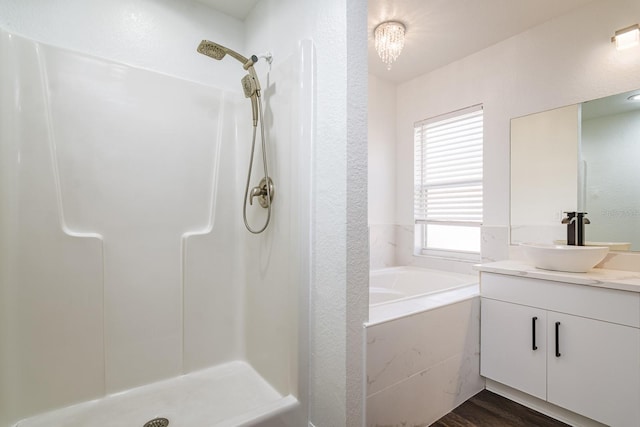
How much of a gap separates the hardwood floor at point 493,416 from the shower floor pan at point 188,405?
0.95m

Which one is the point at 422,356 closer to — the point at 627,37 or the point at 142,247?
the point at 142,247

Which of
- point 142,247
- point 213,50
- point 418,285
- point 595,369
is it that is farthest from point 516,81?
point 142,247

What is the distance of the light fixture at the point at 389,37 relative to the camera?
2.18 meters

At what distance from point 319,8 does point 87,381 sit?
2.16 metres

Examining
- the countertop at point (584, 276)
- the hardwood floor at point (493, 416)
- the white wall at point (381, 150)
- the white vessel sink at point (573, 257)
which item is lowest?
the hardwood floor at point (493, 416)

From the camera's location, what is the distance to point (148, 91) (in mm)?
1688

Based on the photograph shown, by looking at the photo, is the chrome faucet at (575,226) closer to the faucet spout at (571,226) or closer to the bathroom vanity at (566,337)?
the faucet spout at (571,226)

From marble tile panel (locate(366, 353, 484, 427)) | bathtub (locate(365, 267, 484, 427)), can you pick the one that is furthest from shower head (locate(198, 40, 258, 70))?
marble tile panel (locate(366, 353, 484, 427))

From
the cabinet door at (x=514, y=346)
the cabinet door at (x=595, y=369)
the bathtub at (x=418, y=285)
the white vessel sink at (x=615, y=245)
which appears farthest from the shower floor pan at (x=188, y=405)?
the white vessel sink at (x=615, y=245)

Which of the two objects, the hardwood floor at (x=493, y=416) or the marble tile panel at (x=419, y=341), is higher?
the marble tile panel at (x=419, y=341)

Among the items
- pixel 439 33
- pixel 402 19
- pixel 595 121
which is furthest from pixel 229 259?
pixel 595 121

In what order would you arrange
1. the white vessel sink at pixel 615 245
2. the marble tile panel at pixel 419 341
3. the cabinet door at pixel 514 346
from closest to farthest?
the marble tile panel at pixel 419 341 < the cabinet door at pixel 514 346 < the white vessel sink at pixel 615 245

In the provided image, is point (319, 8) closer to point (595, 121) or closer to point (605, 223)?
point (595, 121)

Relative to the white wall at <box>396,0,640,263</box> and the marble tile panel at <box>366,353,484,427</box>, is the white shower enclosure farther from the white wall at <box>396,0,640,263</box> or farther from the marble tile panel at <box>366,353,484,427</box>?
the white wall at <box>396,0,640,263</box>
